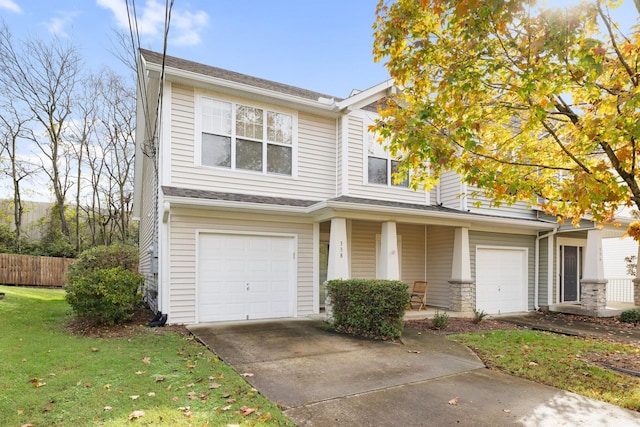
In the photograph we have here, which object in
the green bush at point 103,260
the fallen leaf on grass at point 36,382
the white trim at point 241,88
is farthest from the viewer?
the white trim at point 241,88

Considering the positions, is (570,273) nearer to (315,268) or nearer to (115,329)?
(315,268)

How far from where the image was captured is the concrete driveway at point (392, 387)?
3.98 m

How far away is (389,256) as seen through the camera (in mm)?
9656

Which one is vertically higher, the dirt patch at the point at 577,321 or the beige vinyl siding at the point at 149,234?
the beige vinyl siding at the point at 149,234

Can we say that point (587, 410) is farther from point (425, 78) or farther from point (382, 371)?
point (425, 78)

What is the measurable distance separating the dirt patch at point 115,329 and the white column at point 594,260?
1181 centimetres

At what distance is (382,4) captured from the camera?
19.3 feet

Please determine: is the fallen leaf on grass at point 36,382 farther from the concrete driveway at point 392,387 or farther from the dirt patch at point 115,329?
the dirt patch at point 115,329

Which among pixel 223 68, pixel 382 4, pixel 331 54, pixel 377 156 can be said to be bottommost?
pixel 377 156

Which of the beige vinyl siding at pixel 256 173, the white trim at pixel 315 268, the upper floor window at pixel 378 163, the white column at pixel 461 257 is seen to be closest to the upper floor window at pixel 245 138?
the beige vinyl siding at pixel 256 173

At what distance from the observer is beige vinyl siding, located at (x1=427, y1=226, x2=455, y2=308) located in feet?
39.9

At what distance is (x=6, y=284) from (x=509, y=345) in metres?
22.3

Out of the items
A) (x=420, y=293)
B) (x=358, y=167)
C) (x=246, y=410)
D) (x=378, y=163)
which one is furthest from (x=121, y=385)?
(x=420, y=293)

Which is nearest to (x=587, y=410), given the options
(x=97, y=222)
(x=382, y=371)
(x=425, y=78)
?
(x=382, y=371)
